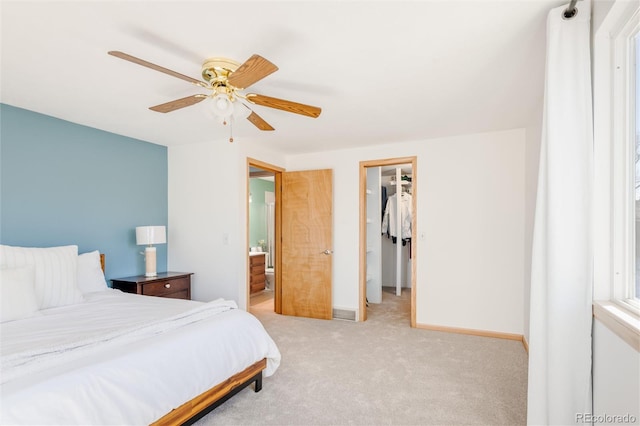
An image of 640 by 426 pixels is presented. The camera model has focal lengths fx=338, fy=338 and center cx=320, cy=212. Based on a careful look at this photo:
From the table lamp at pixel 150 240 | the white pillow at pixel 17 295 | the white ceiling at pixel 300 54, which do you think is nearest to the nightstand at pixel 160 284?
the table lamp at pixel 150 240

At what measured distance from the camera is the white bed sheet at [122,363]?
1.35 metres

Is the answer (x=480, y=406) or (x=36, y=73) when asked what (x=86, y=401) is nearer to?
(x=36, y=73)

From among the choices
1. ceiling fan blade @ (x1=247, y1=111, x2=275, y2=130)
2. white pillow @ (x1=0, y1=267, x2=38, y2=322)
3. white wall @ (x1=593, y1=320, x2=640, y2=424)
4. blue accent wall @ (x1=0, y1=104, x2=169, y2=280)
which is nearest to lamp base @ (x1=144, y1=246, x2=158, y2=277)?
blue accent wall @ (x1=0, y1=104, x2=169, y2=280)

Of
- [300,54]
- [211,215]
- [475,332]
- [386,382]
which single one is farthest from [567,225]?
[211,215]

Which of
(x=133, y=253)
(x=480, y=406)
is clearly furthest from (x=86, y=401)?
(x=133, y=253)

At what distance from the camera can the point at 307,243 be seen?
4.56 meters

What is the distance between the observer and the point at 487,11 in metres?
1.58

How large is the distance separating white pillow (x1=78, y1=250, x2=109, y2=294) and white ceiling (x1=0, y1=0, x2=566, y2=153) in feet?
4.30

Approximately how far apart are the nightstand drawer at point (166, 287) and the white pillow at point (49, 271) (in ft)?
2.66

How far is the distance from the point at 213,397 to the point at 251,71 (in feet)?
6.22

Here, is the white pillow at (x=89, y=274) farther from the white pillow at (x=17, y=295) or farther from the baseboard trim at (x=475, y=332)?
the baseboard trim at (x=475, y=332)

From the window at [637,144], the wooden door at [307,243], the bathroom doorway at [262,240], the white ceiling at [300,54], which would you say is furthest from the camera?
the bathroom doorway at [262,240]

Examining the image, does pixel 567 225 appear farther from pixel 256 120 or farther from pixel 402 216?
pixel 402 216

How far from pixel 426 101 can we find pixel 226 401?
8.82 ft
